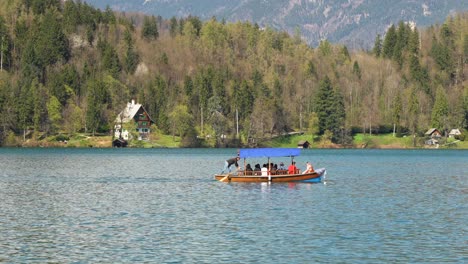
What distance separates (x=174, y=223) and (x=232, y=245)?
10061mm

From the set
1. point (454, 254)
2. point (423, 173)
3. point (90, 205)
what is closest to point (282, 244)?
point (454, 254)

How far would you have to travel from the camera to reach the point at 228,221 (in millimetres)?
58125

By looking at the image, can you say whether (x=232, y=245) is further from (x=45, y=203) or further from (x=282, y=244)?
(x=45, y=203)

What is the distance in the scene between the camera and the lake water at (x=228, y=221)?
148ft

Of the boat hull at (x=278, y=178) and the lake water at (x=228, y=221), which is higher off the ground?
the boat hull at (x=278, y=178)

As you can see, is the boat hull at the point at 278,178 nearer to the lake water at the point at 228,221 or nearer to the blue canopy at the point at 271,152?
the lake water at the point at 228,221

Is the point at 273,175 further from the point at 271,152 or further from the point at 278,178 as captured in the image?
the point at 271,152

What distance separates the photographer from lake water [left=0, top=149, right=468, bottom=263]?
44969 millimetres

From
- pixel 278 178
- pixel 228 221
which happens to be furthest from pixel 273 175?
pixel 228 221

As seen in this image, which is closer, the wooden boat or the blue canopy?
the wooden boat

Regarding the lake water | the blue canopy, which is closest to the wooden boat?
the blue canopy

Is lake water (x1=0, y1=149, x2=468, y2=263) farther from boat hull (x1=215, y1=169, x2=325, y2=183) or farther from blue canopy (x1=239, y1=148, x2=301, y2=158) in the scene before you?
blue canopy (x1=239, y1=148, x2=301, y2=158)

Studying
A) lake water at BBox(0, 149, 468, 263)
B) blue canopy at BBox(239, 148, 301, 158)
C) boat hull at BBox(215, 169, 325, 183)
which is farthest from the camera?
blue canopy at BBox(239, 148, 301, 158)

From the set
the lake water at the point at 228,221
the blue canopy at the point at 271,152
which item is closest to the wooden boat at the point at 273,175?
the blue canopy at the point at 271,152
